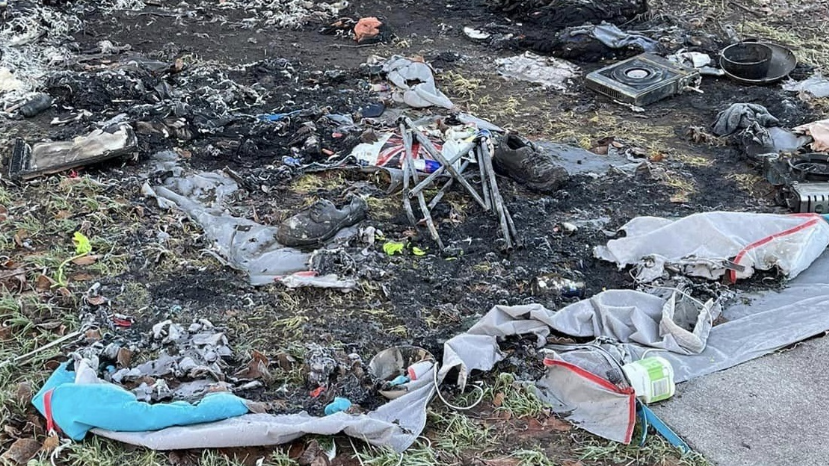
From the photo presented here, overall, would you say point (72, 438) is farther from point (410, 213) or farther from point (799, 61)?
point (799, 61)

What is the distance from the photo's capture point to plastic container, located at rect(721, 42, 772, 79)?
23.5ft

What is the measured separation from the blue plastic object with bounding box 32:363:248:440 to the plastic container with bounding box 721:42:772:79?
18.8 feet

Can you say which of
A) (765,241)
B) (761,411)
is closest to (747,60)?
(765,241)

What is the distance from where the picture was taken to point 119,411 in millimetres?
3330

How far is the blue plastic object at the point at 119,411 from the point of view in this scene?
131 inches

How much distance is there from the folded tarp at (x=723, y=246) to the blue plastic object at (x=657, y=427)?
1178mm

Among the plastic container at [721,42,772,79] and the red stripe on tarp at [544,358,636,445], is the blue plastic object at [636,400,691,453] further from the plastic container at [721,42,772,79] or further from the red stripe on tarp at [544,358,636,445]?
the plastic container at [721,42,772,79]

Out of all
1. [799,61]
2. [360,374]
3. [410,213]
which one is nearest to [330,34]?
[410,213]

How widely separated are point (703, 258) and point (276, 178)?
295cm

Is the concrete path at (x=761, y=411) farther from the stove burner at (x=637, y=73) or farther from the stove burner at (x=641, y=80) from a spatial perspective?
the stove burner at (x=637, y=73)

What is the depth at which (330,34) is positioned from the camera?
27.7 feet

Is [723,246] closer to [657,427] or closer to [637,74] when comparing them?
[657,427]

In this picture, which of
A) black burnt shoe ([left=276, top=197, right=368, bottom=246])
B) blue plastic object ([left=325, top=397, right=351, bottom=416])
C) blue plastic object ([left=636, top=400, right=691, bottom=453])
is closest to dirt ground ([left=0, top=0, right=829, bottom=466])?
blue plastic object ([left=636, top=400, right=691, bottom=453])


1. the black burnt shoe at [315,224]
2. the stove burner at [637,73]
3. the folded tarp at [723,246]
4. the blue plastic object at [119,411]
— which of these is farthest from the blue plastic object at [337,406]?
the stove burner at [637,73]
